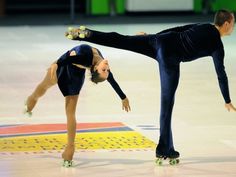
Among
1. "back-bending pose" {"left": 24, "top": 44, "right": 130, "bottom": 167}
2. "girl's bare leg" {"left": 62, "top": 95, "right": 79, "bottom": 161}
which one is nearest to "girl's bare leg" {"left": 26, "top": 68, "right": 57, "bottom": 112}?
"back-bending pose" {"left": 24, "top": 44, "right": 130, "bottom": 167}

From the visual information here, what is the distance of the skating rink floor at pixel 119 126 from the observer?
23.0 feet

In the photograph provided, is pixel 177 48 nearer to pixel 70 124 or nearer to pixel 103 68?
pixel 103 68

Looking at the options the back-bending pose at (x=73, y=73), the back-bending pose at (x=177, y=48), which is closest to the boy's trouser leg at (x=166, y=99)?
the back-bending pose at (x=177, y=48)

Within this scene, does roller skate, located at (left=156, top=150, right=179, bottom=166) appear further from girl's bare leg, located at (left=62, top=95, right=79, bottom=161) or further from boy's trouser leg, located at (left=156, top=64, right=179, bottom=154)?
girl's bare leg, located at (left=62, top=95, right=79, bottom=161)

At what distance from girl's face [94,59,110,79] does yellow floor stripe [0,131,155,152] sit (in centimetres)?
120

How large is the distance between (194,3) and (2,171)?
51.5ft

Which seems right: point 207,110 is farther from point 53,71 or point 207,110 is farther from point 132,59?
point 132,59

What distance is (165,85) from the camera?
6.88m

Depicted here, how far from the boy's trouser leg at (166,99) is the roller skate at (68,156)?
761 mm

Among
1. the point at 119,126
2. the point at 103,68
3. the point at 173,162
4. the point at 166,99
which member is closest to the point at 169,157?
the point at 173,162

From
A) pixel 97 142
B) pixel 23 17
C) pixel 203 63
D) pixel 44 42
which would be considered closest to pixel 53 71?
pixel 97 142

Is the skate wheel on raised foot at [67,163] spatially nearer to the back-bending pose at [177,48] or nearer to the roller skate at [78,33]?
the back-bending pose at [177,48]

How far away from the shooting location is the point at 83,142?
26.0ft

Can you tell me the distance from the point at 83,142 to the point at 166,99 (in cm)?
134
